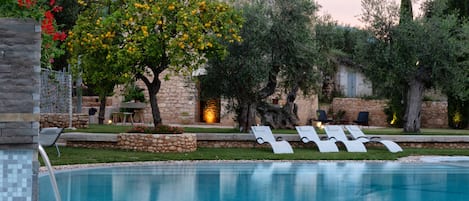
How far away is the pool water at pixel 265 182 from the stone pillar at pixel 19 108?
427 centimetres

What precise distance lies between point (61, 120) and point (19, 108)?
1643cm

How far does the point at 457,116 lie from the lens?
27.9m

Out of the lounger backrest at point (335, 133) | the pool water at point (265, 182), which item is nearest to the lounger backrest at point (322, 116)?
the lounger backrest at point (335, 133)

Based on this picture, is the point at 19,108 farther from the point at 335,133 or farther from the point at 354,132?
the point at 354,132

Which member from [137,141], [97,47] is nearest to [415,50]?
[137,141]

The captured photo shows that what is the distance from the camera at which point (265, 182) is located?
37.0 ft

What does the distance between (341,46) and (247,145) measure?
56.5 feet

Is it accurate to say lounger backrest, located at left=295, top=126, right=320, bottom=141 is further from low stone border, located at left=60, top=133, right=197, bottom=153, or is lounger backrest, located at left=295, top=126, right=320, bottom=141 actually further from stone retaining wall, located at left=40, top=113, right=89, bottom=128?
stone retaining wall, located at left=40, top=113, right=89, bottom=128

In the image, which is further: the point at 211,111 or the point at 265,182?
the point at 211,111

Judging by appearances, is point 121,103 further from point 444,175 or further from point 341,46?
point 444,175

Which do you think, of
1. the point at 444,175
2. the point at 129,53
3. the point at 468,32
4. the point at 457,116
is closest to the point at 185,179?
the point at 129,53

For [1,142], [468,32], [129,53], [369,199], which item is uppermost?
[468,32]

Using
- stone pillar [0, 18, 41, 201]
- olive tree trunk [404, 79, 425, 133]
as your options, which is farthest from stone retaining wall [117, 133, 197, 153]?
stone pillar [0, 18, 41, 201]

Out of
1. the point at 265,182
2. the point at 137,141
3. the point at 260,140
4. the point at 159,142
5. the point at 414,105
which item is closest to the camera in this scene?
the point at 265,182
